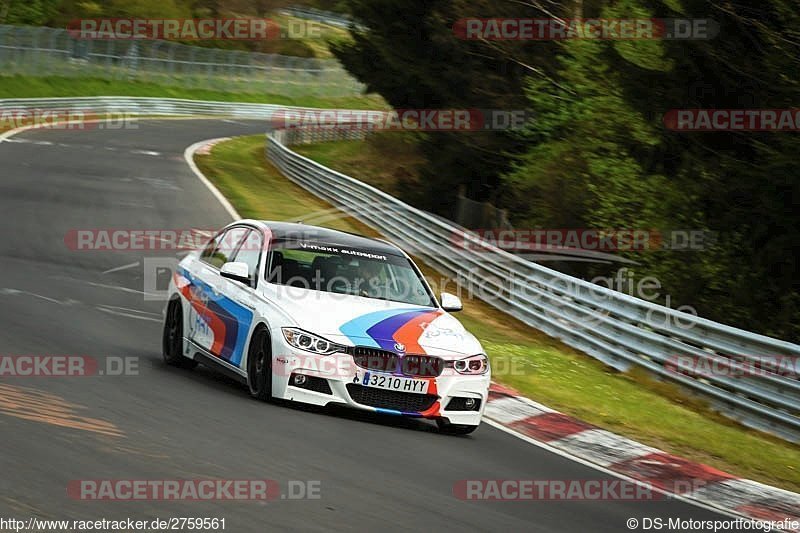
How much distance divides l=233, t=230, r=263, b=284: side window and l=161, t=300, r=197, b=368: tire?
89 centimetres

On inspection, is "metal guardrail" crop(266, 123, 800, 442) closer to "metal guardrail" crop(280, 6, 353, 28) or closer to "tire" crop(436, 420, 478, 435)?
"tire" crop(436, 420, 478, 435)

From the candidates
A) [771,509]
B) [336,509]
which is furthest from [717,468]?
[336,509]

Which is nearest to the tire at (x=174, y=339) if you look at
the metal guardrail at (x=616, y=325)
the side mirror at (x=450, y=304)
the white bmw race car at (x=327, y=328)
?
the white bmw race car at (x=327, y=328)

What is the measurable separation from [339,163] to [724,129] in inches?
1248

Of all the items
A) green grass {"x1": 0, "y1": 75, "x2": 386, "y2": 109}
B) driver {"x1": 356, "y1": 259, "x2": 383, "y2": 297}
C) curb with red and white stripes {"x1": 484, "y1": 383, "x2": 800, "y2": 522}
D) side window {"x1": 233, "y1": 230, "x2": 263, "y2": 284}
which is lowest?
curb with red and white stripes {"x1": 484, "y1": 383, "x2": 800, "y2": 522}

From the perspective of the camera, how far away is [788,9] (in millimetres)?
17484

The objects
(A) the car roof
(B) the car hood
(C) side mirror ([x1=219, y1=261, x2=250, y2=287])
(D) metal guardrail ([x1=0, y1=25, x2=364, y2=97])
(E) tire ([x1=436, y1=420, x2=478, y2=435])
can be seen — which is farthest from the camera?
(D) metal guardrail ([x1=0, y1=25, x2=364, y2=97])

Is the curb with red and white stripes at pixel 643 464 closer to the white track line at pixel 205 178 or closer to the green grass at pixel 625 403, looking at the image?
the green grass at pixel 625 403

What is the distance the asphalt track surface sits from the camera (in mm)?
6707

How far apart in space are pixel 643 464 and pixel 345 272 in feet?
10.00

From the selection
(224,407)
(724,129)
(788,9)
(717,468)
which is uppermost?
(788,9)

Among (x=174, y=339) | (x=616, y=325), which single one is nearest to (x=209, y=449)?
(x=174, y=339)

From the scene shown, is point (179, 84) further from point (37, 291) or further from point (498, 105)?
point (37, 291)

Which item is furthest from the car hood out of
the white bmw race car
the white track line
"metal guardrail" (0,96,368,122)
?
"metal guardrail" (0,96,368,122)
